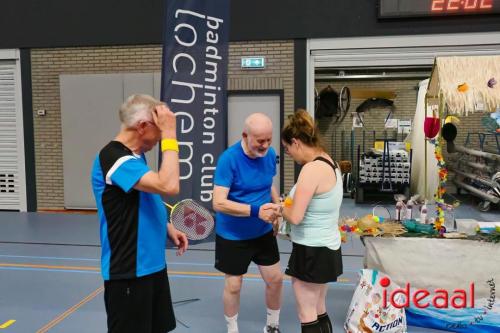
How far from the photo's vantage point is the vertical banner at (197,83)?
4203 mm

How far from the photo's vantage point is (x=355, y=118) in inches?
440

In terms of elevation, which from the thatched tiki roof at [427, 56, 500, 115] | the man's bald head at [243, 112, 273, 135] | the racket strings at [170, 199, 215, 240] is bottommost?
the racket strings at [170, 199, 215, 240]

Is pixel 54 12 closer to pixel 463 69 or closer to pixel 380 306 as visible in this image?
pixel 463 69

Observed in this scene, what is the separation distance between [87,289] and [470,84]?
3948 millimetres

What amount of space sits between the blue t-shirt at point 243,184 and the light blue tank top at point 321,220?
1.52 feet

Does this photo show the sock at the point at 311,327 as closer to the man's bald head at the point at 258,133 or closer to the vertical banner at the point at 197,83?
the man's bald head at the point at 258,133

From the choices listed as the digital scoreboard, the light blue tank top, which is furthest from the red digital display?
the light blue tank top

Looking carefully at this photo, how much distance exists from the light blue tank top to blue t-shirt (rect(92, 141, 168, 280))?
2.75ft

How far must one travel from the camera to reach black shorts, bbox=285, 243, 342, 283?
231 cm

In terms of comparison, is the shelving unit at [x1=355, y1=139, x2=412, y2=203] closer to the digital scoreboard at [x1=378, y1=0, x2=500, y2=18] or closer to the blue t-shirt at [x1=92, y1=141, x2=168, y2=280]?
the digital scoreboard at [x1=378, y1=0, x2=500, y2=18]

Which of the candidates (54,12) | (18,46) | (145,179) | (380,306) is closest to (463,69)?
(380,306)

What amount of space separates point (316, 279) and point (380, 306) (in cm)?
90

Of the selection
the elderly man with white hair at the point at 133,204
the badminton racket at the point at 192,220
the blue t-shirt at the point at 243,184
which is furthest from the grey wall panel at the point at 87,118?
the elderly man with white hair at the point at 133,204

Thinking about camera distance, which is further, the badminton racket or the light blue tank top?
the badminton racket
